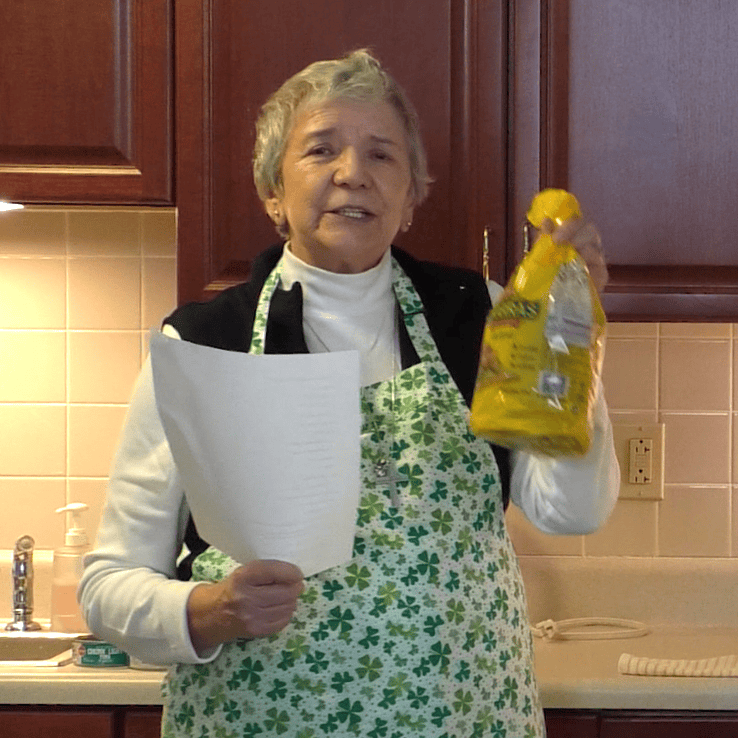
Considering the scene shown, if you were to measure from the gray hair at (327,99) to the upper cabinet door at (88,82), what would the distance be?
358 mm

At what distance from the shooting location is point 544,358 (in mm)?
1126

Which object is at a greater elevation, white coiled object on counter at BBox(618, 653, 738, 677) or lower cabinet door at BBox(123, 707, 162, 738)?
white coiled object on counter at BBox(618, 653, 738, 677)

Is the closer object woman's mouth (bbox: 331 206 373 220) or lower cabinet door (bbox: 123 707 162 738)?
woman's mouth (bbox: 331 206 373 220)

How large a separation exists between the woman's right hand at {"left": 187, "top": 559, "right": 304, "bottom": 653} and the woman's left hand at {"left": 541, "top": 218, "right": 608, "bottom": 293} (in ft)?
1.31

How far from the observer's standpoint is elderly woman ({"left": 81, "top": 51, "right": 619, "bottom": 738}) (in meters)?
1.30

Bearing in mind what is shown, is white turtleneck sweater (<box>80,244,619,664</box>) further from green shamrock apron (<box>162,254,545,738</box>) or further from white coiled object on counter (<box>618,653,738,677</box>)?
white coiled object on counter (<box>618,653,738,677</box>)

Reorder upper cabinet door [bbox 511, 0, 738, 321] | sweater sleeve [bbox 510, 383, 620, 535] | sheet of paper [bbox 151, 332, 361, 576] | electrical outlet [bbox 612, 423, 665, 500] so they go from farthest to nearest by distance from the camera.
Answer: electrical outlet [bbox 612, 423, 665, 500], upper cabinet door [bbox 511, 0, 738, 321], sweater sleeve [bbox 510, 383, 620, 535], sheet of paper [bbox 151, 332, 361, 576]

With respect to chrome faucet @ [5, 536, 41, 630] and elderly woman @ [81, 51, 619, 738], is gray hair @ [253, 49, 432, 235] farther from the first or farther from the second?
chrome faucet @ [5, 536, 41, 630]

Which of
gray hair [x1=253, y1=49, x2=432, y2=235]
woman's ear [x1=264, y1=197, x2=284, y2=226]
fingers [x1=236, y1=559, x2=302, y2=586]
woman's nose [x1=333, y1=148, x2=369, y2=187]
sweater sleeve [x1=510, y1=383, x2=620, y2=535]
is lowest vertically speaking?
fingers [x1=236, y1=559, x2=302, y2=586]

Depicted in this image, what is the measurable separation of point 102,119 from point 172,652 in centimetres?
85

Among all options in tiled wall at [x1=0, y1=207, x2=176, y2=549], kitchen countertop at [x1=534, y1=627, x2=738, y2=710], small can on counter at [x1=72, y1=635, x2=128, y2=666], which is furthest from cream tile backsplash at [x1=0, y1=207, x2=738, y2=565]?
kitchen countertop at [x1=534, y1=627, x2=738, y2=710]

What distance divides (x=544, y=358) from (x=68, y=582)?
44.6 inches

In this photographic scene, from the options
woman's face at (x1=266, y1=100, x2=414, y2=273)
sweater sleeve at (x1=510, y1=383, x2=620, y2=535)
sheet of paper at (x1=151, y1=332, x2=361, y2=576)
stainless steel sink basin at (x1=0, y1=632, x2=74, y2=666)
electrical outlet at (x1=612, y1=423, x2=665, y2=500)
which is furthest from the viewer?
electrical outlet at (x1=612, y1=423, x2=665, y2=500)

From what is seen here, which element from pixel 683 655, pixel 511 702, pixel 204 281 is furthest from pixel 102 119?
pixel 683 655
